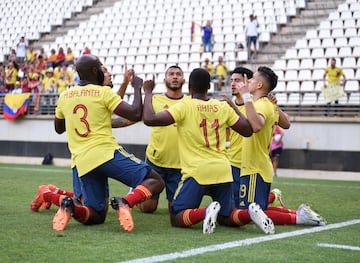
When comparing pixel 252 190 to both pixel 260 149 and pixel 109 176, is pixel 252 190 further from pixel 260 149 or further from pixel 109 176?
pixel 109 176

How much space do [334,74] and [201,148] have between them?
11549 mm

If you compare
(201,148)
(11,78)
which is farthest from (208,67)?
(201,148)

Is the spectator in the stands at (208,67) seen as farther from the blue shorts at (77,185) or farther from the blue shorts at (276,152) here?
the blue shorts at (77,185)

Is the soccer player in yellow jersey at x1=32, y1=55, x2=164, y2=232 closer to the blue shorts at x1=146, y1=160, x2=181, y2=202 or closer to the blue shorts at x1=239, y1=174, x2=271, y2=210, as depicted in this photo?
the blue shorts at x1=239, y1=174, x2=271, y2=210

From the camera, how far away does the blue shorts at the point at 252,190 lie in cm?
725

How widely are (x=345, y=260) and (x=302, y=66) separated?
1533 cm

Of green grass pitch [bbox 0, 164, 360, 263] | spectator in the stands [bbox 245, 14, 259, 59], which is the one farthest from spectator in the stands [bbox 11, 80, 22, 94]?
green grass pitch [bbox 0, 164, 360, 263]

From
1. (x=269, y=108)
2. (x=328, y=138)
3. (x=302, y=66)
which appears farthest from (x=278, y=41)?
(x=269, y=108)

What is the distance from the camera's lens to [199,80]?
22.8 feet

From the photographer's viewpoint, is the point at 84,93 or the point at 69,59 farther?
the point at 69,59

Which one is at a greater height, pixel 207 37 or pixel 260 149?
pixel 207 37

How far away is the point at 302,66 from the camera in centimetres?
2008

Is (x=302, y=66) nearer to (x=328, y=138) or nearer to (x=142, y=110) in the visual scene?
(x=328, y=138)

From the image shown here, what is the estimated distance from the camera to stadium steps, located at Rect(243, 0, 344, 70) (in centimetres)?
2178
